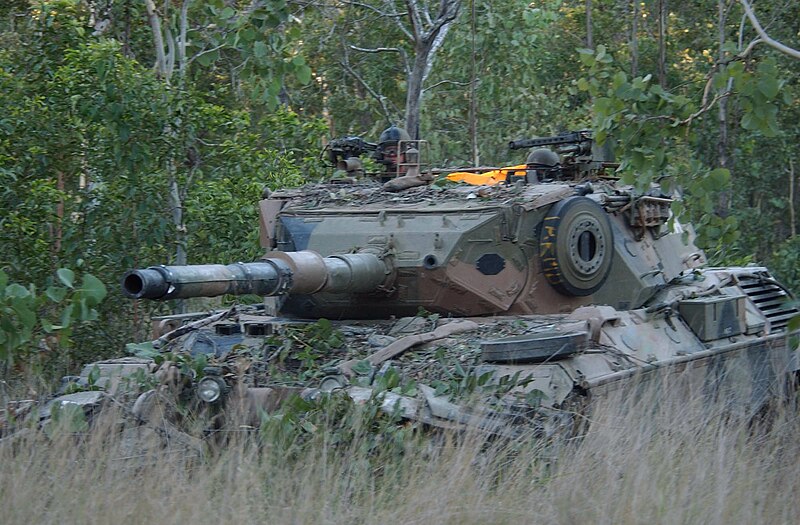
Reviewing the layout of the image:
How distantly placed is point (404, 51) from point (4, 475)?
13.9m

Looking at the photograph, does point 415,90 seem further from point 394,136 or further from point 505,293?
point 505,293

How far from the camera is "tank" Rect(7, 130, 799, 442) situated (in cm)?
646

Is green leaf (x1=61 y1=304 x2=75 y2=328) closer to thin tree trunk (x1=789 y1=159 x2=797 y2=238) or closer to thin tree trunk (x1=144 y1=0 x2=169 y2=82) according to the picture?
thin tree trunk (x1=144 y1=0 x2=169 y2=82)

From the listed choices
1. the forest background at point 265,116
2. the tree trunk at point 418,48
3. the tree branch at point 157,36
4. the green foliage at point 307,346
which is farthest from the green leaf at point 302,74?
the tree trunk at point 418,48

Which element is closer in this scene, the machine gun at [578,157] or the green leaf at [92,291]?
the green leaf at [92,291]

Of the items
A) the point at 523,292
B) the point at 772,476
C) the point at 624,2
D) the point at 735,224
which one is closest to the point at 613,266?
the point at 523,292

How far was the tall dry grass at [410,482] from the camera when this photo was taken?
530 centimetres

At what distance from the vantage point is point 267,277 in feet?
21.4

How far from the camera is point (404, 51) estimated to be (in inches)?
733

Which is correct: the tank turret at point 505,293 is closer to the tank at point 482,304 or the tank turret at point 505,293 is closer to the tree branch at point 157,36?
the tank at point 482,304

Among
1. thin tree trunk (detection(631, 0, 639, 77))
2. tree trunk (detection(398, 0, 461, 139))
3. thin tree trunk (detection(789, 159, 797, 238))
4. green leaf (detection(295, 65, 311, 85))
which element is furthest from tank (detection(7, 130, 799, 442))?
thin tree trunk (detection(789, 159, 797, 238))

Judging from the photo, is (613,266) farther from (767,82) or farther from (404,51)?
(404,51)

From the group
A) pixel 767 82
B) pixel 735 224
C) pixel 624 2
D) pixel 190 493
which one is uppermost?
pixel 624 2

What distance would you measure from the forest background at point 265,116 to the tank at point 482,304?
1.98 feet
